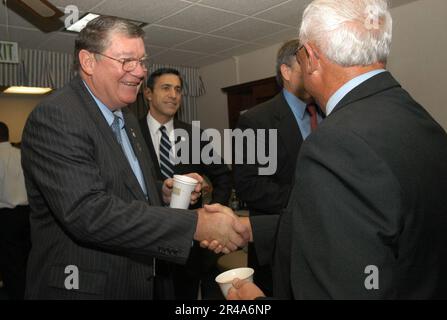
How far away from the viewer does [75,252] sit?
4.11 ft

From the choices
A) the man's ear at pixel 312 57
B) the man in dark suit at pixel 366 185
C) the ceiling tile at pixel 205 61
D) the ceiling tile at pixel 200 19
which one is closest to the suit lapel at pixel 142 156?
the man in dark suit at pixel 366 185

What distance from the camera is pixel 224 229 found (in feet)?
5.14

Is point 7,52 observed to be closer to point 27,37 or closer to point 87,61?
point 27,37

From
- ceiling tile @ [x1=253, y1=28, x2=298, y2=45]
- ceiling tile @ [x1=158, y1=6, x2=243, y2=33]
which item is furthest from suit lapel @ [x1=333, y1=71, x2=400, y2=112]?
ceiling tile @ [x1=253, y1=28, x2=298, y2=45]

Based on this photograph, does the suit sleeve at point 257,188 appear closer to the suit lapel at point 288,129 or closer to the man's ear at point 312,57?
the suit lapel at point 288,129

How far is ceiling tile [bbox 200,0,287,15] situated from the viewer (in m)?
3.56

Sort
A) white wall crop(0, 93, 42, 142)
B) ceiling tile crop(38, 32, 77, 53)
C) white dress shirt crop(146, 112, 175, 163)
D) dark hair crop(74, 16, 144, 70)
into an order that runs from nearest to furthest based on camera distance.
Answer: dark hair crop(74, 16, 144, 70)
white dress shirt crop(146, 112, 175, 163)
ceiling tile crop(38, 32, 77, 53)
white wall crop(0, 93, 42, 142)

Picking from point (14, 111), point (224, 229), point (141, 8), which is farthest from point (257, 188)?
point (14, 111)

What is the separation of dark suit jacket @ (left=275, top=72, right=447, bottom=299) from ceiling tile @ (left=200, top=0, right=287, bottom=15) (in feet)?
9.61

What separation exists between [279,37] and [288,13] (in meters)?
0.86

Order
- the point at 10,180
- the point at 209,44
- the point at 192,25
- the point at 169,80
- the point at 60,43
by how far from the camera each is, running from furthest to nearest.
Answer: the point at 209,44, the point at 60,43, the point at 192,25, the point at 10,180, the point at 169,80

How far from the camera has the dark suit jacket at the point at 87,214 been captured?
3.94 feet

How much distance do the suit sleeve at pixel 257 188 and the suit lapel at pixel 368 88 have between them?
96 centimetres

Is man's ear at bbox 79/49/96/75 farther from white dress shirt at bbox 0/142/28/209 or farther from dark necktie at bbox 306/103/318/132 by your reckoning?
white dress shirt at bbox 0/142/28/209
